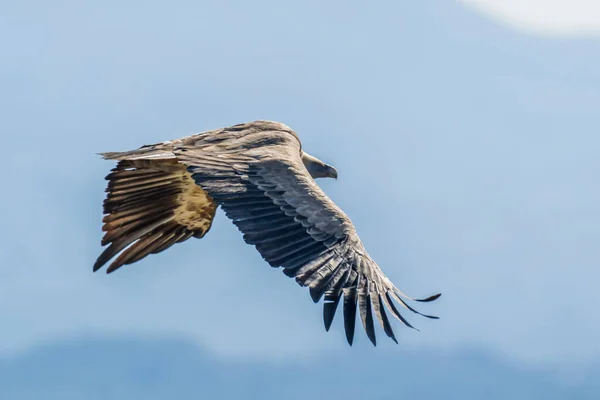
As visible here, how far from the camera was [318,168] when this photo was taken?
57.8 feet

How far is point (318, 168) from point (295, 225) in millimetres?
4409

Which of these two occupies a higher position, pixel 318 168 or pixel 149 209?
pixel 318 168

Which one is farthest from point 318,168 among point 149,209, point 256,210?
point 256,210

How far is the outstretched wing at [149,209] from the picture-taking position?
15.6 metres

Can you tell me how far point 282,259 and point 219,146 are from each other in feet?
9.17

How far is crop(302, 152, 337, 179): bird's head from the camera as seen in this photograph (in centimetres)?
1741

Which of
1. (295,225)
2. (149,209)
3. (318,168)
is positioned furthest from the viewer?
(318,168)

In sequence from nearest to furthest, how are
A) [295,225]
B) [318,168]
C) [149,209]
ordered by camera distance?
[295,225] → [149,209] → [318,168]

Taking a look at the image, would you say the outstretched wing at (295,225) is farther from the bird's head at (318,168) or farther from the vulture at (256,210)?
the bird's head at (318,168)

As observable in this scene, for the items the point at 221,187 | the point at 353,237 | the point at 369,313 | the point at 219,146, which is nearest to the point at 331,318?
the point at 369,313

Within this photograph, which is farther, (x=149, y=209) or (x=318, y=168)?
(x=318, y=168)

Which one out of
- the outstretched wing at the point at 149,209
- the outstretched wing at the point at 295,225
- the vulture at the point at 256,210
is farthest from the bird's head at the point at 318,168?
the outstretched wing at the point at 295,225

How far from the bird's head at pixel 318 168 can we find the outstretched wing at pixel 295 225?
2.32 metres

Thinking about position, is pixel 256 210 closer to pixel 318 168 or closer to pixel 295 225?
pixel 295 225
